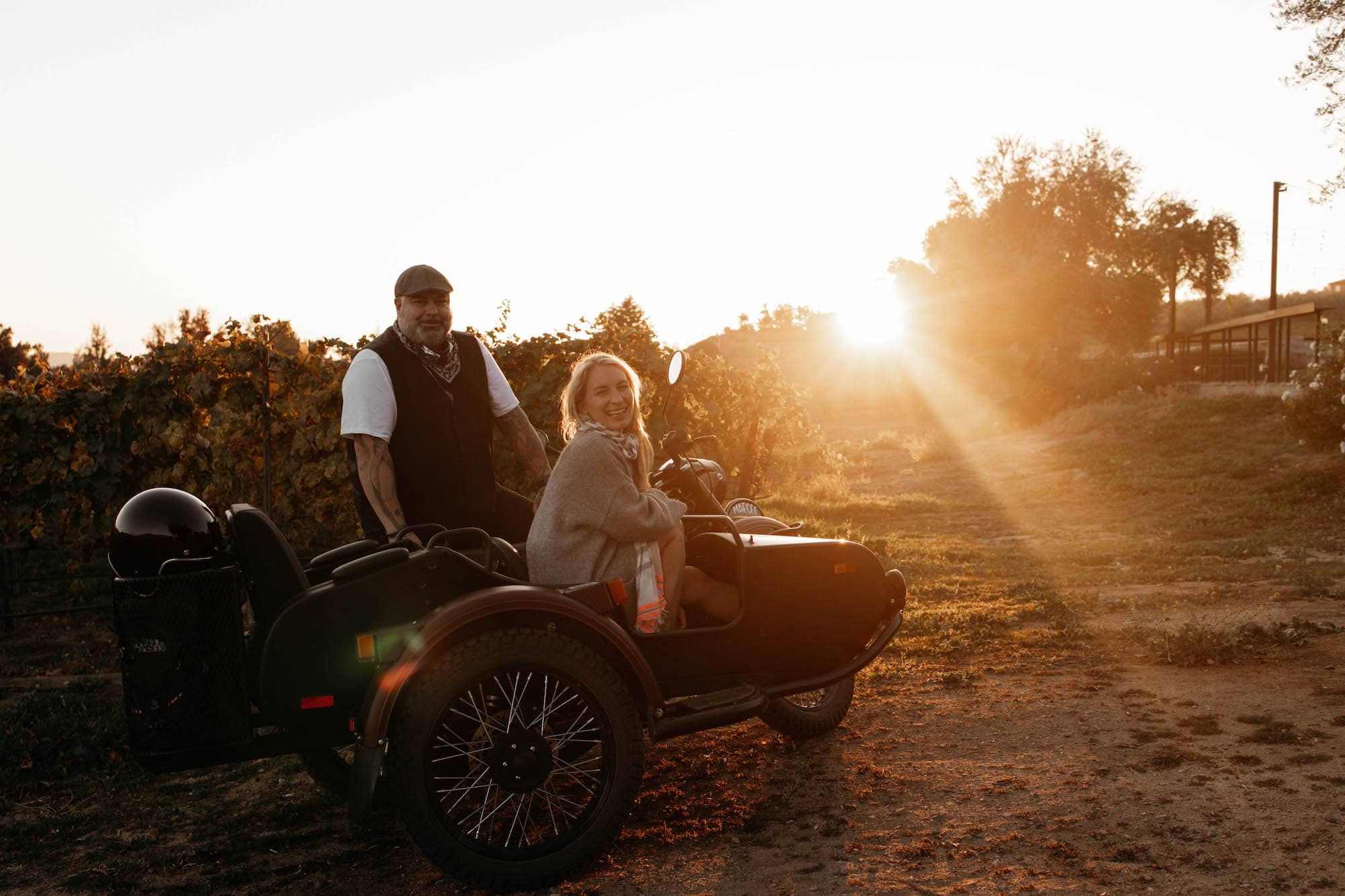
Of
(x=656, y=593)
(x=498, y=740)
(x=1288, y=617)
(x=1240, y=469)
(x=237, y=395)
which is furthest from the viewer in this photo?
(x=1240, y=469)

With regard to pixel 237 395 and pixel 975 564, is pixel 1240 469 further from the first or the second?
pixel 237 395

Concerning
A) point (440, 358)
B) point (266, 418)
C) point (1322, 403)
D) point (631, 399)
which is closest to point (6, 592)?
point (266, 418)

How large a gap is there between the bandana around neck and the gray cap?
0.99m

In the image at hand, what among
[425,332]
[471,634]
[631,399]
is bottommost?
[471,634]

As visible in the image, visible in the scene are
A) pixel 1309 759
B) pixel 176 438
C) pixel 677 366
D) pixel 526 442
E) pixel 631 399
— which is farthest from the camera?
pixel 176 438

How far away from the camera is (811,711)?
4.48 m

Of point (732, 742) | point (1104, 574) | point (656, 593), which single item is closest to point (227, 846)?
point (656, 593)

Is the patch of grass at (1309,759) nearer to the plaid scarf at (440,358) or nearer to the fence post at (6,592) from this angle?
the plaid scarf at (440,358)

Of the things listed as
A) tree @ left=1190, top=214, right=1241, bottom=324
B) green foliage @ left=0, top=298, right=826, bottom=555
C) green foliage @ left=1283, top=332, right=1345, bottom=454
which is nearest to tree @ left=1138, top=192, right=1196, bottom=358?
tree @ left=1190, top=214, right=1241, bottom=324

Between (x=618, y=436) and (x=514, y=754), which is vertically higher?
(x=618, y=436)

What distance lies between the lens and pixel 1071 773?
3785 millimetres

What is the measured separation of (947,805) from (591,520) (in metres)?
1.61

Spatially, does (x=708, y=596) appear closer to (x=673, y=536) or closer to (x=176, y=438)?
(x=673, y=536)

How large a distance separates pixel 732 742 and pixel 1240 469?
12.9 metres
